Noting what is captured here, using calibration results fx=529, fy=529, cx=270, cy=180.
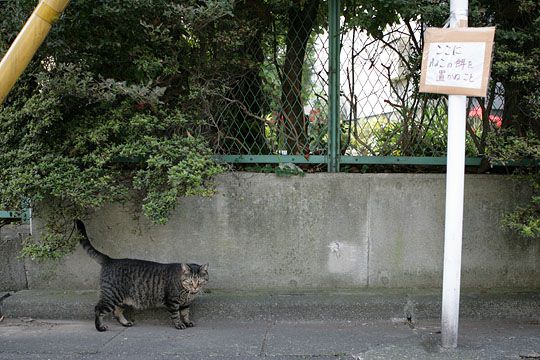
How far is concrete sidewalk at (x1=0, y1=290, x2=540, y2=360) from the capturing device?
4.11 meters

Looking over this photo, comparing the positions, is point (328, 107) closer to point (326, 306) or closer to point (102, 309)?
point (326, 306)

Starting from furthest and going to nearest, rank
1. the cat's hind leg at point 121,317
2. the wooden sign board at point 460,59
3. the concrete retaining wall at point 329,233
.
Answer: the concrete retaining wall at point 329,233
the cat's hind leg at point 121,317
the wooden sign board at point 460,59

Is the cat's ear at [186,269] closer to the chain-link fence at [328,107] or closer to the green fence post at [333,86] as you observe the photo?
the chain-link fence at [328,107]

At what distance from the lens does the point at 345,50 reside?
5.21m

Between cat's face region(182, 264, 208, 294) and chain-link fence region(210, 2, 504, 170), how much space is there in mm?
1161

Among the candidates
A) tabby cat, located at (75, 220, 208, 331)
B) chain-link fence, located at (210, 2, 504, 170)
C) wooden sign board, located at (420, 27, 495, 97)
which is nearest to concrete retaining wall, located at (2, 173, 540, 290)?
chain-link fence, located at (210, 2, 504, 170)

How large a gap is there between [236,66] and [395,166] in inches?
72.7

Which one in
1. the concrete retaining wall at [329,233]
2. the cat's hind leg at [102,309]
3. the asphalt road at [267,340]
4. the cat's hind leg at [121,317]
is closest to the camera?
the asphalt road at [267,340]

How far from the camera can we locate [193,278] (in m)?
4.56

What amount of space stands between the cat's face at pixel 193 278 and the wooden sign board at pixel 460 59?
2436 mm

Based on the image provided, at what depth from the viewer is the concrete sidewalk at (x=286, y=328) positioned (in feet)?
13.5

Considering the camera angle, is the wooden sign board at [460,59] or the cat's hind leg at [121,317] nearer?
the wooden sign board at [460,59]

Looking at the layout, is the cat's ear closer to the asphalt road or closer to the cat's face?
the cat's face

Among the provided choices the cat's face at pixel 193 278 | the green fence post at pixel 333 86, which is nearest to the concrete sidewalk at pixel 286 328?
the cat's face at pixel 193 278
